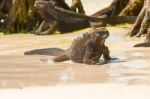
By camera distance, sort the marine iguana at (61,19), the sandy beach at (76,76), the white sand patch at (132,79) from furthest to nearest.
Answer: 1. the marine iguana at (61,19)
2. the white sand patch at (132,79)
3. the sandy beach at (76,76)

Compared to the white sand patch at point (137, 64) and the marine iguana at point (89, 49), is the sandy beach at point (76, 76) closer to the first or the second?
the white sand patch at point (137, 64)

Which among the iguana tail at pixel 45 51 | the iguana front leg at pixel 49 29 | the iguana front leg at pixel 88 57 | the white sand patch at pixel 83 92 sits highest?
the white sand patch at pixel 83 92

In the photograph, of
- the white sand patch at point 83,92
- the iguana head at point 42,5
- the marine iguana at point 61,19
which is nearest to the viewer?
the white sand patch at point 83,92

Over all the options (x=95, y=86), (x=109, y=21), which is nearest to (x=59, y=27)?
(x=109, y=21)

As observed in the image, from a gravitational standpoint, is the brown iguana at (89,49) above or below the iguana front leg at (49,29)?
above

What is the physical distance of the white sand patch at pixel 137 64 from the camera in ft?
28.1

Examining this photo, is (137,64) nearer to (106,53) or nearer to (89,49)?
(106,53)

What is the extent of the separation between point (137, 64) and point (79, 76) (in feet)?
4.46

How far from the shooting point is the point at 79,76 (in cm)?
785

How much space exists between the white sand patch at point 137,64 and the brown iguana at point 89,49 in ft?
1.62

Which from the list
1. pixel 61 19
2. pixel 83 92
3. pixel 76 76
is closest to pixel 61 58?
pixel 76 76

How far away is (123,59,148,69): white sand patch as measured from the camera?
8.58 meters

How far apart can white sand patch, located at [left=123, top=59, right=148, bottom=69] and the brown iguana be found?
49 cm

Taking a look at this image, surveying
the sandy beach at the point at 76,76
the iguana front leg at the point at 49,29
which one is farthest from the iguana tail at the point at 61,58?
the iguana front leg at the point at 49,29
